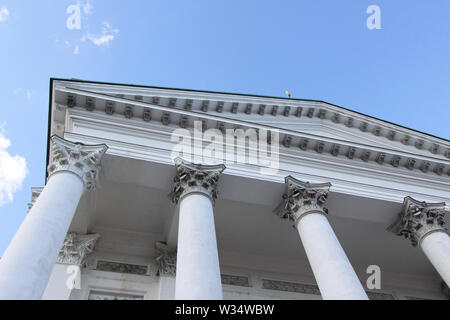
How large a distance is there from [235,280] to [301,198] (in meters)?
4.25

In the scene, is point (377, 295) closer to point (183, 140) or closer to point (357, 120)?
point (357, 120)

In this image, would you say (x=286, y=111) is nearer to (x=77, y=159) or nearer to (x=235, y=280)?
(x=235, y=280)

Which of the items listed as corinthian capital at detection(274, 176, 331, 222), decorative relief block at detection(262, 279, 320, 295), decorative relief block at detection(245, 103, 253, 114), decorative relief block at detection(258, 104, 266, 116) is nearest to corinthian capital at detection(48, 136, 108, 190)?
corinthian capital at detection(274, 176, 331, 222)

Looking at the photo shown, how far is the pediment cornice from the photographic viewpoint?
38.3 feet

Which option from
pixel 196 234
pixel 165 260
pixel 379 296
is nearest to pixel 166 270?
pixel 165 260

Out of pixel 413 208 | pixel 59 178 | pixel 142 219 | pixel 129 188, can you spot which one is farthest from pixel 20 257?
pixel 413 208

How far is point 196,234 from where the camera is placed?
860cm

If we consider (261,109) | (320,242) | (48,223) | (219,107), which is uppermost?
(261,109)

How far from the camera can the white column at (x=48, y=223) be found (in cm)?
658

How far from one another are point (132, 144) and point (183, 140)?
152 cm

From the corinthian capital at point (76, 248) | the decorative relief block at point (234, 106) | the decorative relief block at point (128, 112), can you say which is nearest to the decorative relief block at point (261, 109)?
the decorative relief block at point (234, 106)

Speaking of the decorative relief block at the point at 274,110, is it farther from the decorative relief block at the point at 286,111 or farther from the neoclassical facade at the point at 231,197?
the decorative relief block at the point at 286,111

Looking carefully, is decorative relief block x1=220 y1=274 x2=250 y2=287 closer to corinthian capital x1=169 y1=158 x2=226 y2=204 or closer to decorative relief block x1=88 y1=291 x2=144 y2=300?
decorative relief block x1=88 y1=291 x2=144 y2=300

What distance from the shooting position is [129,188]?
41.1 feet
